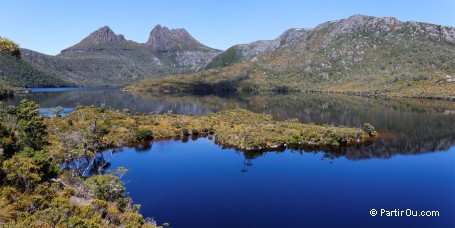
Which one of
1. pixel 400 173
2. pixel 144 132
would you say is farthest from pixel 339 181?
pixel 144 132

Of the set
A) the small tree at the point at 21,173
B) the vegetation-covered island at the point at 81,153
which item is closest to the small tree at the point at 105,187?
the vegetation-covered island at the point at 81,153

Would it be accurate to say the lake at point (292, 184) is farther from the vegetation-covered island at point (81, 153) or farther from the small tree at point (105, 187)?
the small tree at point (105, 187)

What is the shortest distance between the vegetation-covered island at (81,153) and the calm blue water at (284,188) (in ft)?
27.5

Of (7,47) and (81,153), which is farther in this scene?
(81,153)

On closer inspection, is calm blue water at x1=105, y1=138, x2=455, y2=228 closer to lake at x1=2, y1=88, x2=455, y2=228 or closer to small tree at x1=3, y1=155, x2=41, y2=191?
lake at x1=2, y1=88, x2=455, y2=228

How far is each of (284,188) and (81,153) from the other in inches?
1600

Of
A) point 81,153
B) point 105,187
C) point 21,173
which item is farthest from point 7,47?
point 81,153

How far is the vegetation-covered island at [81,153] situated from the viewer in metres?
34.2

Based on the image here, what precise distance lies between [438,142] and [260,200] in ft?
302

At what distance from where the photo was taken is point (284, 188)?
2721 inches

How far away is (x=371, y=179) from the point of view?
77000mm

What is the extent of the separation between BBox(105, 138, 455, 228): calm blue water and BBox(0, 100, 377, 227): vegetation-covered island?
8.37 meters

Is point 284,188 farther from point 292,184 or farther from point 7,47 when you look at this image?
point 7,47

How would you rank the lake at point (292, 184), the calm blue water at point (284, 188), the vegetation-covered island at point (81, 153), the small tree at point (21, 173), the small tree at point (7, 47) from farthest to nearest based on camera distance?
the lake at point (292, 184) → the calm blue water at point (284, 188) → the small tree at point (21, 173) → the vegetation-covered island at point (81, 153) → the small tree at point (7, 47)
